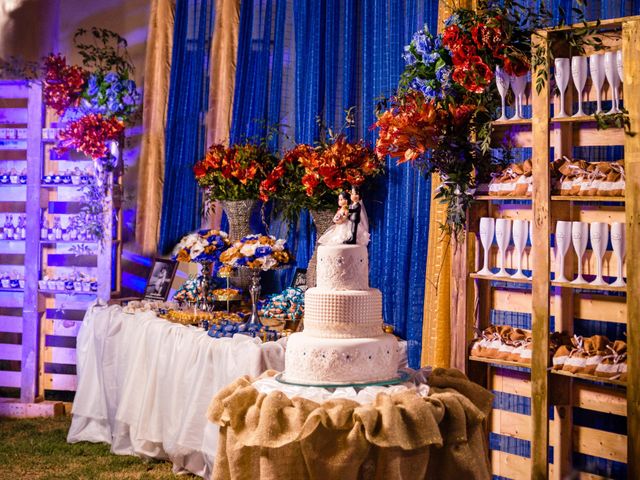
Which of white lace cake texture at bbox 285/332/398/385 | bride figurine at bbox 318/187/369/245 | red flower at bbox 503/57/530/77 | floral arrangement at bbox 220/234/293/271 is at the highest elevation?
red flower at bbox 503/57/530/77

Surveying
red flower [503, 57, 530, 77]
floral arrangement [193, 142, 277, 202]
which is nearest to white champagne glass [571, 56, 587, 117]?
red flower [503, 57, 530, 77]

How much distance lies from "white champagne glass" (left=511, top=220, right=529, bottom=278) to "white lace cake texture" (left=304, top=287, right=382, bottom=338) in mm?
916

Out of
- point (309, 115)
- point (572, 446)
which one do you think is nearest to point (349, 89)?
point (309, 115)

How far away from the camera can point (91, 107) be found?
555cm

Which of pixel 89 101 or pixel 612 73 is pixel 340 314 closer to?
pixel 612 73

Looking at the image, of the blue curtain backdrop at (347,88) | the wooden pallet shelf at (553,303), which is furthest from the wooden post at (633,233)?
the blue curtain backdrop at (347,88)

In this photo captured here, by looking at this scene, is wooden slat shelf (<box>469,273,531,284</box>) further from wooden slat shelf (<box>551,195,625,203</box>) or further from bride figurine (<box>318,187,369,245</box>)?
bride figurine (<box>318,187,369,245</box>)

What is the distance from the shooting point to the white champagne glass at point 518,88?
3.51 metres

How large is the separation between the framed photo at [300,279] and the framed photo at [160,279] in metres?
0.91

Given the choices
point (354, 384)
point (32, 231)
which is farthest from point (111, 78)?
point (354, 384)

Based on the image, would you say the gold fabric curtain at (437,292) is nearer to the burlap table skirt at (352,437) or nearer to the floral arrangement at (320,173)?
the floral arrangement at (320,173)

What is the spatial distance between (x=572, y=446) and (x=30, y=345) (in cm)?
365

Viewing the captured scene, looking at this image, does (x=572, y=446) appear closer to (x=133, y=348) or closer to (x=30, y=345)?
(x=133, y=348)

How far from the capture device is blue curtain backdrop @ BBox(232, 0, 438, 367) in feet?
13.9
